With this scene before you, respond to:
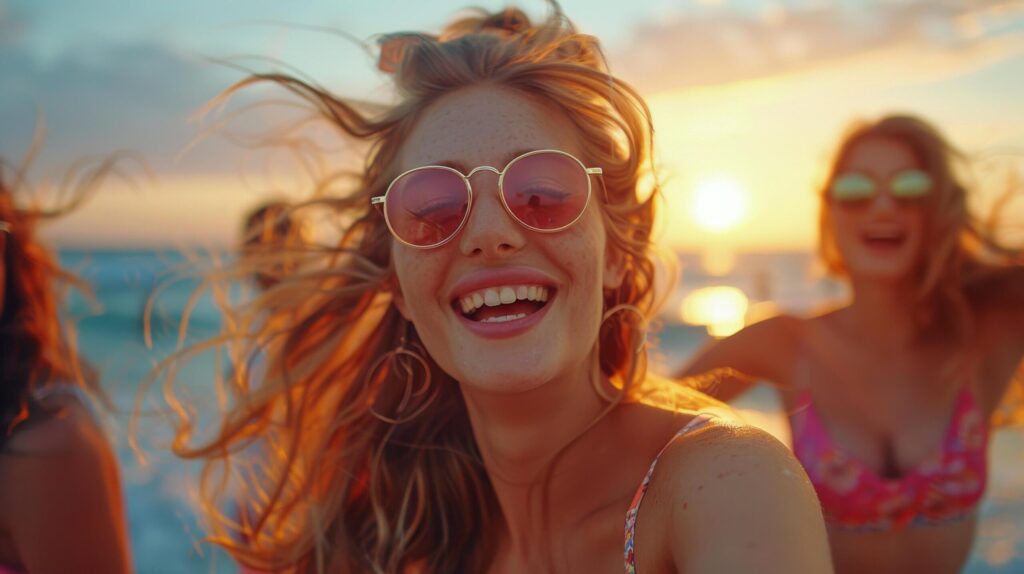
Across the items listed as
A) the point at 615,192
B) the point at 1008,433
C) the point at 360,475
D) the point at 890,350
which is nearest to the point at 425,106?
the point at 615,192

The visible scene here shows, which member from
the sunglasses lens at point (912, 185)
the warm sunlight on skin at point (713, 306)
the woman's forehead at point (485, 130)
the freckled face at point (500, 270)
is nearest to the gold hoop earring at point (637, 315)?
the freckled face at point (500, 270)

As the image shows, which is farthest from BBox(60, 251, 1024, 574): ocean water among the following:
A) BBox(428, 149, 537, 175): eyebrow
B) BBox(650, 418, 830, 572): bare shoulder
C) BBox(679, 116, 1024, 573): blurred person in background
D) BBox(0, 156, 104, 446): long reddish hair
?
BBox(650, 418, 830, 572): bare shoulder

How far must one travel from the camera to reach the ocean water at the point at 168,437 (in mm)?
4039

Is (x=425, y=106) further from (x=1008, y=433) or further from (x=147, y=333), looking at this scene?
(x=1008, y=433)

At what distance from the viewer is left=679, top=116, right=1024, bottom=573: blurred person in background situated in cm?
376

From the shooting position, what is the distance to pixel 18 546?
2904mm

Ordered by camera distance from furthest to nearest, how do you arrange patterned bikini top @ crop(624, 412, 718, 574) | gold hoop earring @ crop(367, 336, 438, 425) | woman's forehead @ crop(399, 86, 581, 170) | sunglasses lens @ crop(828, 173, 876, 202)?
sunglasses lens @ crop(828, 173, 876, 202)
gold hoop earring @ crop(367, 336, 438, 425)
woman's forehead @ crop(399, 86, 581, 170)
patterned bikini top @ crop(624, 412, 718, 574)

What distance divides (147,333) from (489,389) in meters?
1.66

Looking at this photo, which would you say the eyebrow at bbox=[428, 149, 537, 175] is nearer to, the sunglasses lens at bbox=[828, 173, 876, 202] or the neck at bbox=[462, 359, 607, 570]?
the neck at bbox=[462, 359, 607, 570]

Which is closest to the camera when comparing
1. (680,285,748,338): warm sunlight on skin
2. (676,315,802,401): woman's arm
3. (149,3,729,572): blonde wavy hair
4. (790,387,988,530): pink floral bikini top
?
(149,3,729,572): blonde wavy hair

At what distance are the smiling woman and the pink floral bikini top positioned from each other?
147cm

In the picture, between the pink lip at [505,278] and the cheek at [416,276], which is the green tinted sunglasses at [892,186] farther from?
the cheek at [416,276]

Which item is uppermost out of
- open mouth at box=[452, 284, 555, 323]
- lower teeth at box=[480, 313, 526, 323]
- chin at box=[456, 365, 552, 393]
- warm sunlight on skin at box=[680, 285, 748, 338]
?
open mouth at box=[452, 284, 555, 323]

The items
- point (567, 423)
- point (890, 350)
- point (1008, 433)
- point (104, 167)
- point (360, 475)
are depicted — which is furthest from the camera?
point (1008, 433)
